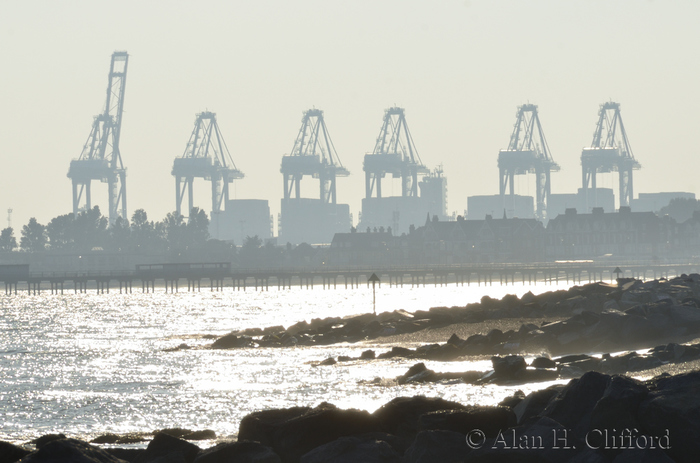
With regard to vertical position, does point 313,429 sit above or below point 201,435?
above

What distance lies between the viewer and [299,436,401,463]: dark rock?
15195 mm

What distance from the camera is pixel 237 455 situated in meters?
15.5

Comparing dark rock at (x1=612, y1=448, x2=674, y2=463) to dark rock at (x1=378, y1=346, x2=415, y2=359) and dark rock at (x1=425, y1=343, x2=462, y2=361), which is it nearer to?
dark rock at (x1=425, y1=343, x2=462, y2=361)

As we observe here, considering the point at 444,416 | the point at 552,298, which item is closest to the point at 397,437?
the point at 444,416

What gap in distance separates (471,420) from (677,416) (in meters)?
3.26

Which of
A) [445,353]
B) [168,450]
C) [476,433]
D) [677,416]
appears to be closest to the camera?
[677,416]

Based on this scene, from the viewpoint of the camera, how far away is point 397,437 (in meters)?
16.5

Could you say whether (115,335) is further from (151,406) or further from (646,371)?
(646,371)

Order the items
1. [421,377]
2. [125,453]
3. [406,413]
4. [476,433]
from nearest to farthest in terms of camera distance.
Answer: [476,433], [406,413], [125,453], [421,377]

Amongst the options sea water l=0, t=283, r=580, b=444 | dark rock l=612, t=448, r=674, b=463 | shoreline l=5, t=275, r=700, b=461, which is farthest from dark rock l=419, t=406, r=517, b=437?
sea water l=0, t=283, r=580, b=444

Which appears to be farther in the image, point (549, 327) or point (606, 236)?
point (606, 236)

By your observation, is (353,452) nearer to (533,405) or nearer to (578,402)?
(533,405)

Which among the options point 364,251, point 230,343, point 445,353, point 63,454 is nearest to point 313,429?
point 63,454

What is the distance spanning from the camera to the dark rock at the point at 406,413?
17.0 m
